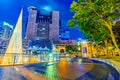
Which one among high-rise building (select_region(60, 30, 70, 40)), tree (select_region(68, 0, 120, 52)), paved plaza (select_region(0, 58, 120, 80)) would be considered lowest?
paved plaza (select_region(0, 58, 120, 80))

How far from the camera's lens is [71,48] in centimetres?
7512

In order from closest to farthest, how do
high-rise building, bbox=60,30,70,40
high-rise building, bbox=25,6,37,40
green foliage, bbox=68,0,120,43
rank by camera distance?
green foliage, bbox=68,0,120,43
high-rise building, bbox=25,6,37,40
high-rise building, bbox=60,30,70,40

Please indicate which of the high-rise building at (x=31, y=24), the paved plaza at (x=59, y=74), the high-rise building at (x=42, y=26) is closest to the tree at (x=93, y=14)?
the paved plaza at (x=59, y=74)

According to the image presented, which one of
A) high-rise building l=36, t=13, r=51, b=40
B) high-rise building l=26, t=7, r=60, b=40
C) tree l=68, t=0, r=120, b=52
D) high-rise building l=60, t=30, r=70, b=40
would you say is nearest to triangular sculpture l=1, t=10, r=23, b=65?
tree l=68, t=0, r=120, b=52

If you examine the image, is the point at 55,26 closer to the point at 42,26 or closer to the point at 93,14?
the point at 42,26

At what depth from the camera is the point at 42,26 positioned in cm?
13575

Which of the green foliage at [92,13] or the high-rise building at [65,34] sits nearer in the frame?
the green foliage at [92,13]

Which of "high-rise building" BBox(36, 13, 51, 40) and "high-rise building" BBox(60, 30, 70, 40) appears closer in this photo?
"high-rise building" BBox(36, 13, 51, 40)

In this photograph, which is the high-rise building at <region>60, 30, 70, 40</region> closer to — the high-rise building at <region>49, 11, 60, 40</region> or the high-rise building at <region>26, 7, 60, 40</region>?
the high-rise building at <region>49, 11, 60, 40</region>

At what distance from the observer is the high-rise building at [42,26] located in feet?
433

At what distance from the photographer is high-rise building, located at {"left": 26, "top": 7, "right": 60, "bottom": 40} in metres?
132

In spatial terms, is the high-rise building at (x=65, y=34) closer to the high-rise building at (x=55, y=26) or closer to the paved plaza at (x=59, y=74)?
the high-rise building at (x=55, y=26)

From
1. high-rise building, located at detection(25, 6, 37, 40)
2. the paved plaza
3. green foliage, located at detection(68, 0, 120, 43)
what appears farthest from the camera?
high-rise building, located at detection(25, 6, 37, 40)

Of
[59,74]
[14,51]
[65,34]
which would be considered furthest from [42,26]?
[59,74]
